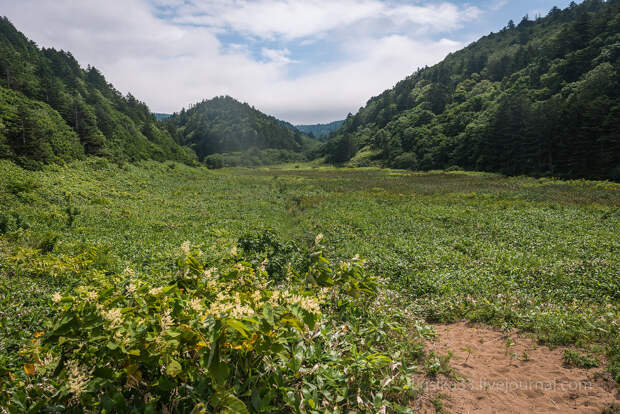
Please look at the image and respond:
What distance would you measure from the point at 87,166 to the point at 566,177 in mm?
71486

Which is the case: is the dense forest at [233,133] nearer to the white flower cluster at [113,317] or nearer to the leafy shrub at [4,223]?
the leafy shrub at [4,223]

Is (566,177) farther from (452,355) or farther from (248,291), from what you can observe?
(248,291)

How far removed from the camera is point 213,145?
158750mm

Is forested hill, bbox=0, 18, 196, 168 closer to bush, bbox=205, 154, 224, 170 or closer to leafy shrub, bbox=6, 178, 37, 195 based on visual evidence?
leafy shrub, bbox=6, 178, 37, 195

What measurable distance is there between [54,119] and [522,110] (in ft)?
284

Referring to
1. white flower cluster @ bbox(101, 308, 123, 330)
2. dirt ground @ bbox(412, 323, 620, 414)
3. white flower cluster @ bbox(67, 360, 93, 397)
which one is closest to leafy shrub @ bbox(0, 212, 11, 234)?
white flower cluster @ bbox(67, 360, 93, 397)

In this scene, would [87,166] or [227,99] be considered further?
[227,99]

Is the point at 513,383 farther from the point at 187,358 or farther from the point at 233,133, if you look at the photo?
the point at 233,133

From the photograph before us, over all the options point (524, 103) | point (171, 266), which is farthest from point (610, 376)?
point (524, 103)

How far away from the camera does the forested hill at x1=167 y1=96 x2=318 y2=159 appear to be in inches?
6230

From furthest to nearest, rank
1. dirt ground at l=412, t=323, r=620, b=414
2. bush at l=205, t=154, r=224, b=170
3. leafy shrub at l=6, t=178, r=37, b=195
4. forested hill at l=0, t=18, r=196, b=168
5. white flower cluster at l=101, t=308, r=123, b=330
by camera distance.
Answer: bush at l=205, t=154, r=224, b=170
forested hill at l=0, t=18, r=196, b=168
leafy shrub at l=6, t=178, r=37, b=195
dirt ground at l=412, t=323, r=620, b=414
white flower cluster at l=101, t=308, r=123, b=330

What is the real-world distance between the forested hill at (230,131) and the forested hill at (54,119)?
62.6 m

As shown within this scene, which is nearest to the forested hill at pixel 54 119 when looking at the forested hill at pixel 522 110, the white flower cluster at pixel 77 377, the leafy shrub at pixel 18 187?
the leafy shrub at pixel 18 187

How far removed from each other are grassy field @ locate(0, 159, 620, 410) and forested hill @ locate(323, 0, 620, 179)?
94.9ft
